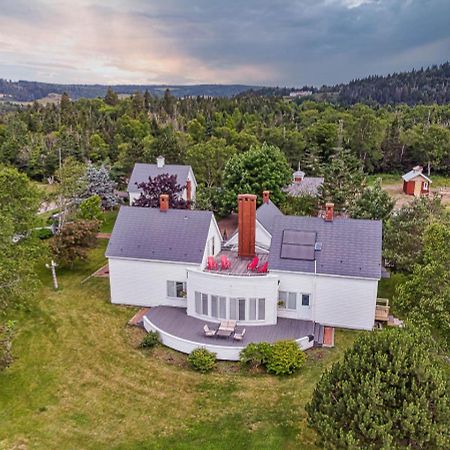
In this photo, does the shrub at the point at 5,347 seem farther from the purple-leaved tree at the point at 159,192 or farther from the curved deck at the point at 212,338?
the purple-leaved tree at the point at 159,192

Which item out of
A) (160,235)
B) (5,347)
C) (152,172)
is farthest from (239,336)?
(152,172)

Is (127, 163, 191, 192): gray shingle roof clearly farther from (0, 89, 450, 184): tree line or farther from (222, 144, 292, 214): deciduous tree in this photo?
(0, 89, 450, 184): tree line

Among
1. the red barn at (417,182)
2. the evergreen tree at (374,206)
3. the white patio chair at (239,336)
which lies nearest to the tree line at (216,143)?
the red barn at (417,182)

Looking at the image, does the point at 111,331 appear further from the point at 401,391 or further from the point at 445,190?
the point at 445,190

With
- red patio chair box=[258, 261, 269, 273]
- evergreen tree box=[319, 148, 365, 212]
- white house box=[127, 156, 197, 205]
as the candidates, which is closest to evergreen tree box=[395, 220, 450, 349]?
red patio chair box=[258, 261, 269, 273]

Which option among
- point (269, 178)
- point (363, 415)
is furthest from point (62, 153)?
point (363, 415)

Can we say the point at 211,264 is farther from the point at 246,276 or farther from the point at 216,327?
the point at 216,327
